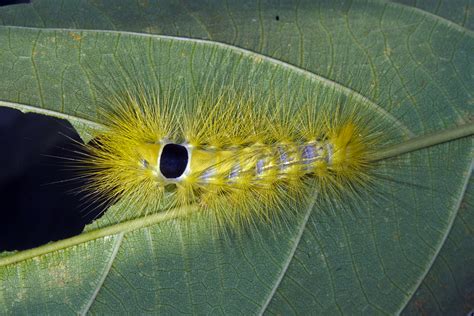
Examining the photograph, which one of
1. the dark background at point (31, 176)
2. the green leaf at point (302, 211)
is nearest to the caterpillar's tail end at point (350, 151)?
the green leaf at point (302, 211)

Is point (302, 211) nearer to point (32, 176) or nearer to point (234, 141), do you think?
point (234, 141)

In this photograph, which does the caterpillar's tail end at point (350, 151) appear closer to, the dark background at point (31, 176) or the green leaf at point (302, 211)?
the green leaf at point (302, 211)

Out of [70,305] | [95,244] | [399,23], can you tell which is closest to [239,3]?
[399,23]

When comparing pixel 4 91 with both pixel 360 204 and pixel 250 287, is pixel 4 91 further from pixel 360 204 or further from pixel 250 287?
pixel 360 204

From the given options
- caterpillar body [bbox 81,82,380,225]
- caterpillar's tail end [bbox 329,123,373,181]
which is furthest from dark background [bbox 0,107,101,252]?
caterpillar's tail end [bbox 329,123,373,181]

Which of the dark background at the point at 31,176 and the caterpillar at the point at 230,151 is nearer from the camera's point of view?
the caterpillar at the point at 230,151

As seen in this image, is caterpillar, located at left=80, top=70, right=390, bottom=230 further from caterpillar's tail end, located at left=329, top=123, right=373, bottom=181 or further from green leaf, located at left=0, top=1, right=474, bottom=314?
green leaf, located at left=0, top=1, right=474, bottom=314
